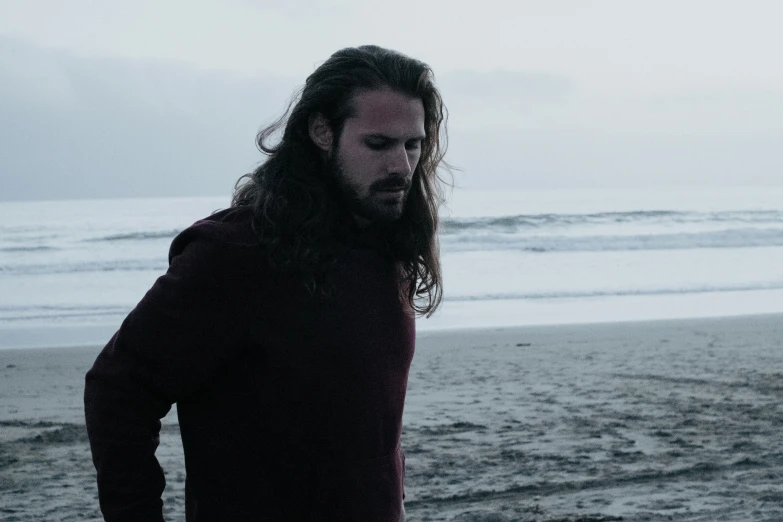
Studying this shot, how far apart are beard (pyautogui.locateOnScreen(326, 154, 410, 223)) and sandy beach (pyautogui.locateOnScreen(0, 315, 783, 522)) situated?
3.05 meters

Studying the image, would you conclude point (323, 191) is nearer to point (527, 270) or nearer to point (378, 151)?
point (378, 151)

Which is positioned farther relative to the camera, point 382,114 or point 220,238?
point 382,114

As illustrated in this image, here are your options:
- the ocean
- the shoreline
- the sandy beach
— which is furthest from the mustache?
the shoreline

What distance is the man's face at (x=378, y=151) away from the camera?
1.81m

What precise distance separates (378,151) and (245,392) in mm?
568

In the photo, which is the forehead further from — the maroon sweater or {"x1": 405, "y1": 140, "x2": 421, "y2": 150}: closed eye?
the maroon sweater

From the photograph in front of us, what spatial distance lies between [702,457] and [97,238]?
24.3m

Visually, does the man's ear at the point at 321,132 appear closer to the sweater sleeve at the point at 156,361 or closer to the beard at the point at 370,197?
the beard at the point at 370,197

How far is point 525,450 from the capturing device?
566cm

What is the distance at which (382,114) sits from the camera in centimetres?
182

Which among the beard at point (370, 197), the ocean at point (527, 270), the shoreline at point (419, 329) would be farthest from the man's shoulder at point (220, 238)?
the shoreline at point (419, 329)

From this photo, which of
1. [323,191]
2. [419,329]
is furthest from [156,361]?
[419,329]

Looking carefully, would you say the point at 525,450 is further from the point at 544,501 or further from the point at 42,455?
the point at 42,455

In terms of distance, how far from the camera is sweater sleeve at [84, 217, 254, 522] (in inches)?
60.2
